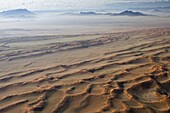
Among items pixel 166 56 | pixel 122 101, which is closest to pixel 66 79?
pixel 122 101

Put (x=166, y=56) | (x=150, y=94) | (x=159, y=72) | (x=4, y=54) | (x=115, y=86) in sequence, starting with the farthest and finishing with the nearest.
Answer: (x=4, y=54) → (x=166, y=56) → (x=159, y=72) → (x=115, y=86) → (x=150, y=94)

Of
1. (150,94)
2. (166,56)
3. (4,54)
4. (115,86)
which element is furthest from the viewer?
(4,54)

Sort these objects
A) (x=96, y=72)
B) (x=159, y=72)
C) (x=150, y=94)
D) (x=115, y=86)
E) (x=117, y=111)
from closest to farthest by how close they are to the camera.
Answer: (x=117, y=111) → (x=150, y=94) → (x=115, y=86) → (x=159, y=72) → (x=96, y=72)

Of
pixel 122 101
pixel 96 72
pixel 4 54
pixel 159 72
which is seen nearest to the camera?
pixel 122 101

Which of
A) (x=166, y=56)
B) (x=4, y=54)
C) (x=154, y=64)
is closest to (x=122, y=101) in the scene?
(x=154, y=64)

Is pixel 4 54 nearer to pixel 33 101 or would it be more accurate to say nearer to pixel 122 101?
pixel 33 101

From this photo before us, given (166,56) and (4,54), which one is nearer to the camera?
(166,56)

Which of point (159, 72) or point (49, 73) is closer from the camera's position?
point (159, 72)

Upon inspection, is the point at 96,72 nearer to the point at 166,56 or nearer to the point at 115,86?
the point at 115,86
